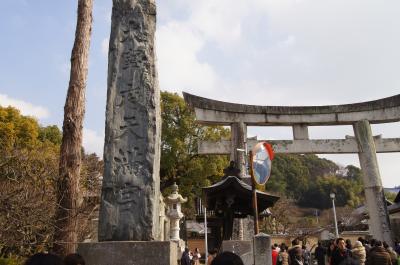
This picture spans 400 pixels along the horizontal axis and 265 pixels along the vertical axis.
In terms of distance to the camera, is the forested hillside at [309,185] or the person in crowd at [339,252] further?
the forested hillside at [309,185]

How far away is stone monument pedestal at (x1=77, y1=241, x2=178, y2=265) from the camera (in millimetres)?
3725

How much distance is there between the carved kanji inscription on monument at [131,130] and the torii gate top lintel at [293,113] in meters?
10.2

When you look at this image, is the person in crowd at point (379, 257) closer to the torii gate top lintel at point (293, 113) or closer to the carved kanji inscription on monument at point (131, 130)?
the carved kanji inscription on monument at point (131, 130)

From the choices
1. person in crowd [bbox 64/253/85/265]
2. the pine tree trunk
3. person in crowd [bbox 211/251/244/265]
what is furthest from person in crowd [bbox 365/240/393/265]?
the pine tree trunk

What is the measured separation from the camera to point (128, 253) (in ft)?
12.4

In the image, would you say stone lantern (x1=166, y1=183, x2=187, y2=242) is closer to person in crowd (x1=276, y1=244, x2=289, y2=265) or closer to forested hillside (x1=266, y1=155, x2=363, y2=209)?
person in crowd (x1=276, y1=244, x2=289, y2=265)

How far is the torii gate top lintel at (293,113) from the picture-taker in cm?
1520

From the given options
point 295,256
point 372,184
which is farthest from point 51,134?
point 295,256

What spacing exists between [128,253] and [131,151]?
3.96 feet

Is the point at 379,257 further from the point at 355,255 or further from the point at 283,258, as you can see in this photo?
the point at 283,258

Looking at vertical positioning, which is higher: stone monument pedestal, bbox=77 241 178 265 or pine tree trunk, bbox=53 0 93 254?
pine tree trunk, bbox=53 0 93 254

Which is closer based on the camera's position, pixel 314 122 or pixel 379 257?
pixel 379 257

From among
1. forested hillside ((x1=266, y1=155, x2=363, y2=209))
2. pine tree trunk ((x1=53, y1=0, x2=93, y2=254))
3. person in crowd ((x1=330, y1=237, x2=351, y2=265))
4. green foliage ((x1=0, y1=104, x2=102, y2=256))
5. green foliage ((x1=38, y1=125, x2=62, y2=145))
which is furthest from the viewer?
forested hillside ((x1=266, y1=155, x2=363, y2=209))

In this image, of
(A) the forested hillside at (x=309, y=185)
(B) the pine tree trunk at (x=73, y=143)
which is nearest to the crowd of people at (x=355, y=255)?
(B) the pine tree trunk at (x=73, y=143)
